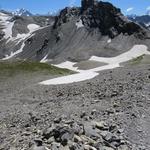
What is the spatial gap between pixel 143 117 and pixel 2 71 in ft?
175

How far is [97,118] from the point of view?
23141 millimetres

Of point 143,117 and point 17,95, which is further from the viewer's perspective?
point 17,95

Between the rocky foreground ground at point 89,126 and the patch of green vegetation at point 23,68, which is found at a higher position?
the patch of green vegetation at point 23,68

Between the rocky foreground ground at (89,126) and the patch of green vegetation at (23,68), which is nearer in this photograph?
the rocky foreground ground at (89,126)

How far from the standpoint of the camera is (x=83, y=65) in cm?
13450

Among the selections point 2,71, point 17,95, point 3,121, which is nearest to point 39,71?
point 2,71

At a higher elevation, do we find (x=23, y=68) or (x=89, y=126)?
(x=23, y=68)

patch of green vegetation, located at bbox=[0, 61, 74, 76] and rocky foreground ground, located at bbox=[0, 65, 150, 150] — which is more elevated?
patch of green vegetation, located at bbox=[0, 61, 74, 76]

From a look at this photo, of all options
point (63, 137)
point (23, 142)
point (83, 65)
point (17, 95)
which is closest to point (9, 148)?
point (23, 142)

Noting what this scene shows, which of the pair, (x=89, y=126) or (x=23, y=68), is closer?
(x=89, y=126)

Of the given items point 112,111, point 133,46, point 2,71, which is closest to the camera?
point 112,111

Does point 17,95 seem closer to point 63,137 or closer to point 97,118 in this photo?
point 97,118

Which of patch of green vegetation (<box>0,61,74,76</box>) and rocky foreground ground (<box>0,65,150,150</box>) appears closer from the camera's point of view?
rocky foreground ground (<box>0,65,150,150</box>)

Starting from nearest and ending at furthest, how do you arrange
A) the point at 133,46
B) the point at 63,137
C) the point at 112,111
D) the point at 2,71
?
the point at 63,137
the point at 112,111
the point at 2,71
the point at 133,46
